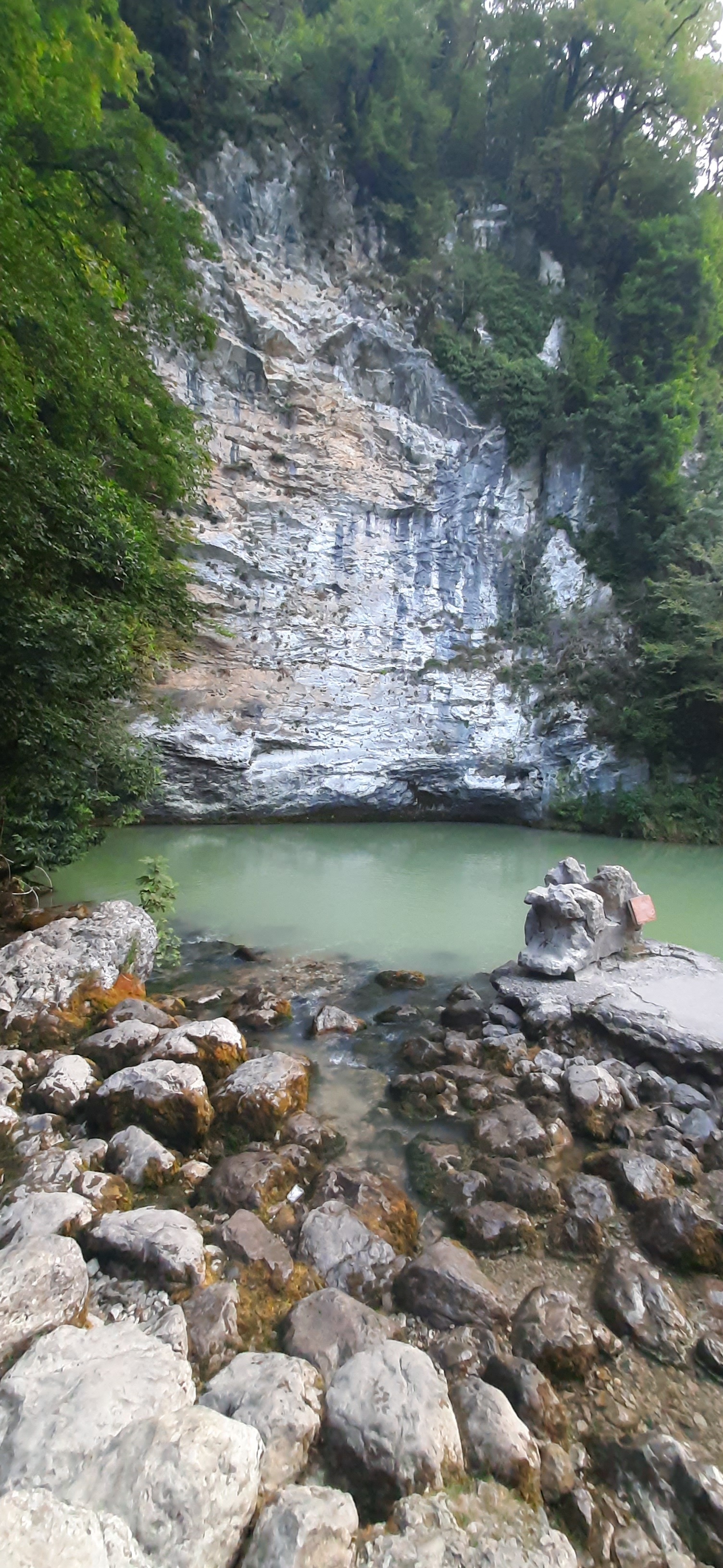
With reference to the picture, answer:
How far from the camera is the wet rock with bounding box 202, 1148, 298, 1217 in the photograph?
265 centimetres

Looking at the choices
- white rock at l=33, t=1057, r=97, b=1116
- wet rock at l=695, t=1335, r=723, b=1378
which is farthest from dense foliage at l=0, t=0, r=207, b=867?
wet rock at l=695, t=1335, r=723, b=1378

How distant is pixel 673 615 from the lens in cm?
1486

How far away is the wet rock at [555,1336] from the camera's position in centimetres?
199

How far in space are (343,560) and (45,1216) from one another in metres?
15.6

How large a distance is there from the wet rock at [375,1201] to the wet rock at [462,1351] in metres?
0.43

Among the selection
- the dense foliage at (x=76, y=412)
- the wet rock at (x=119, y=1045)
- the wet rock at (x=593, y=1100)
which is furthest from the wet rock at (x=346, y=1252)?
the dense foliage at (x=76, y=412)

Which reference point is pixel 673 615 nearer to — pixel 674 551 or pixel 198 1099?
pixel 674 551

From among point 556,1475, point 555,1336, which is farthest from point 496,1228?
point 556,1475

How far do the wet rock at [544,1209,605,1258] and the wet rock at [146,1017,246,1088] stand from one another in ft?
6.07

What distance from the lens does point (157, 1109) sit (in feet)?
10.0

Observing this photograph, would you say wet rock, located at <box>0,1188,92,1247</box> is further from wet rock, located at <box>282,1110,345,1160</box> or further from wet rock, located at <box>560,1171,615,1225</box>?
wet rock, located at <box>560,1171,615,1225</box>

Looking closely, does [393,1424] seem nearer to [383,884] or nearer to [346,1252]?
[346,1252]

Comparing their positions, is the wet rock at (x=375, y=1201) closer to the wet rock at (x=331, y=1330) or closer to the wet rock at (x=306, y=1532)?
the wet rock at (x=331, y=1330)

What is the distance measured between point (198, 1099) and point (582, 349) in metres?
20.5
